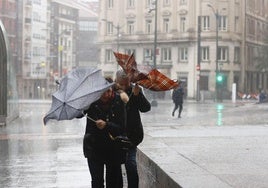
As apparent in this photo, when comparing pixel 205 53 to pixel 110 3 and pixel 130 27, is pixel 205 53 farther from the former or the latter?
pixel 110 3

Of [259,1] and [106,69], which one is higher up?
[259,1]

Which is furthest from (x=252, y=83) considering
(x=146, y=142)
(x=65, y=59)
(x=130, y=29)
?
(x=146, y=142)

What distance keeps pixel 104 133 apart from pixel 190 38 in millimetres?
66000

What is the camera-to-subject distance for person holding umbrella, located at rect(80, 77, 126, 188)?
264 inches

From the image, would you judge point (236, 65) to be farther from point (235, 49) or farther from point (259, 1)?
point (259, 1)

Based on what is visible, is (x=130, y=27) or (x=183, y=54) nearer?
(x=183, y=54)

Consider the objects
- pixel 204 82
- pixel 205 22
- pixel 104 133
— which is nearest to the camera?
pixel 104 133

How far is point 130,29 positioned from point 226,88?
51.8ft

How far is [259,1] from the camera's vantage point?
82.0 meters

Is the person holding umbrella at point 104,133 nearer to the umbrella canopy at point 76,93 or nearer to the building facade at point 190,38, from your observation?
the umbrella canopy at point 76,93

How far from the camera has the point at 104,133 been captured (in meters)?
6.73

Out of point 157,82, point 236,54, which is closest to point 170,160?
point 157,82

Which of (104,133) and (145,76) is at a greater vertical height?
(145,76)

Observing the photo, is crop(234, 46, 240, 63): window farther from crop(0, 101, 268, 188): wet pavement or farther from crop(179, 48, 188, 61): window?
crop(0, 101, 268, 188): wet pavement
